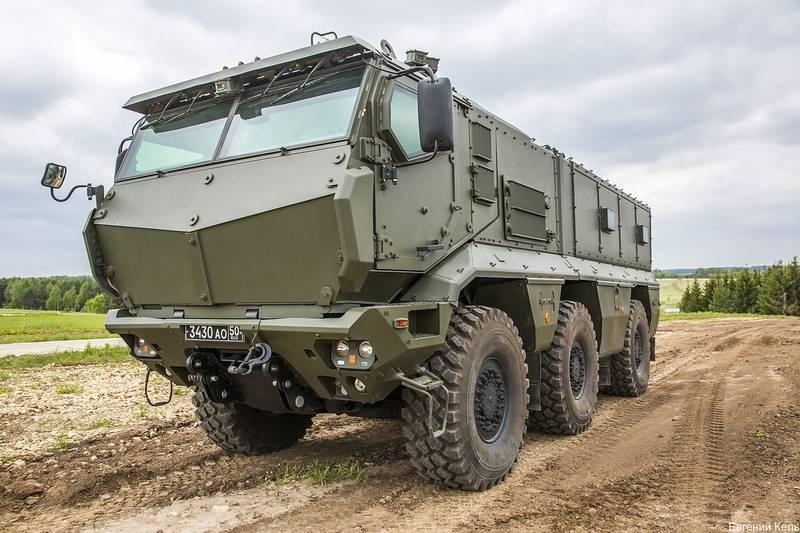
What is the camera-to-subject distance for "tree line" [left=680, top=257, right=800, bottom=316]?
51.7 metres

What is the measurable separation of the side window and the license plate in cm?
157

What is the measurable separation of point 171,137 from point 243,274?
1480 millimetres

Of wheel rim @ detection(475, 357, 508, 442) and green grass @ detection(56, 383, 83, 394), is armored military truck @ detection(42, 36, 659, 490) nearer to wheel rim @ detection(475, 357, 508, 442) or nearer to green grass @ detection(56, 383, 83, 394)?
wheel rim @ detection(475, 357, 508, 442)

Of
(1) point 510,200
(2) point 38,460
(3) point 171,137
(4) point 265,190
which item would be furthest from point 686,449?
(2) point 38,460

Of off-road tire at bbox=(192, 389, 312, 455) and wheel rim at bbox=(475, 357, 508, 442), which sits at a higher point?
wheel rim at bbox=(475, 357, 508, 442)

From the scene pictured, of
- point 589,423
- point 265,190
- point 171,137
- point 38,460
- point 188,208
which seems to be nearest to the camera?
point 265,190

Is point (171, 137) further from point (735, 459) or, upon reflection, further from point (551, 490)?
point (735, 459)

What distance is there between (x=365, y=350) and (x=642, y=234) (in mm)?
7925

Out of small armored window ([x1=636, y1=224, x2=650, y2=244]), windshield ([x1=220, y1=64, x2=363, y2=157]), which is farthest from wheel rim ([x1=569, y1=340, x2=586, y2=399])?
small armored window ([x1=636, y1=224, x2=650, y2=244])

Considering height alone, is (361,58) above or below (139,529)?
above

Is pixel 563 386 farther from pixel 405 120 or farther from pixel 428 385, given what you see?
pixel 405 120

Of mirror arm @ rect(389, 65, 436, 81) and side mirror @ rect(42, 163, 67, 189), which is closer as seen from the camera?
mirror arm @ rect(389, 65, 436, 81)

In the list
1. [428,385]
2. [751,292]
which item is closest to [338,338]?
[428,385]

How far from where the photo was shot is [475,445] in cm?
431
